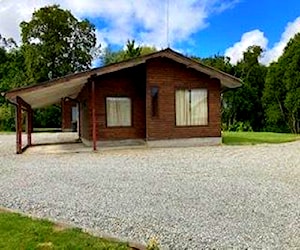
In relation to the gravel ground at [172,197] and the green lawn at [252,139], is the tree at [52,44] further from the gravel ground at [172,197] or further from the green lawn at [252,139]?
the gravel ground at [172,197]

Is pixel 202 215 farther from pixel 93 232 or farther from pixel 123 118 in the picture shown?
pixel 123 118

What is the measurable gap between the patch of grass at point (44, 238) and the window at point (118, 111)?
12.7 metres

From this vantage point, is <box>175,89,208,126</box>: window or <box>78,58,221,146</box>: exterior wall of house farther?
<box>175,89,208,126</box>: window

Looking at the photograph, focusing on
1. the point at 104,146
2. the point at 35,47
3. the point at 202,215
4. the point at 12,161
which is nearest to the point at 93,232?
the point at 202,215

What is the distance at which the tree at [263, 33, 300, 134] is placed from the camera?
107 ft

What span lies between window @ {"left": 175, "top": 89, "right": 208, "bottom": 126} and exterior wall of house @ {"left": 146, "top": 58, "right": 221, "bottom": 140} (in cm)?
18

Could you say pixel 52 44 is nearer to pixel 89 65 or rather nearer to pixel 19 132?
pixel 89 65

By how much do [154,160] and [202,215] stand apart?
7.19 metres

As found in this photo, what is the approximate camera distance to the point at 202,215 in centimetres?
623

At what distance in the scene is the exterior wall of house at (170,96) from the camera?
1805 cm

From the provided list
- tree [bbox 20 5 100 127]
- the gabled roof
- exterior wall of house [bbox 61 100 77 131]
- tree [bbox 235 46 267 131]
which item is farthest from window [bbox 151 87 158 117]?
tree [bbox 20 5 100 127]

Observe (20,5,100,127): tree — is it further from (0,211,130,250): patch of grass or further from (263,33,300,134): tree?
(0,211,130,250): patch of grass

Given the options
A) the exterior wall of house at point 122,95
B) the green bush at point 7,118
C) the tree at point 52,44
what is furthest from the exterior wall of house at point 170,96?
the tree at point 52,44

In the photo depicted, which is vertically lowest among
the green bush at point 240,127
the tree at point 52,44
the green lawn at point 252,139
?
the green lawn at point 252,139
